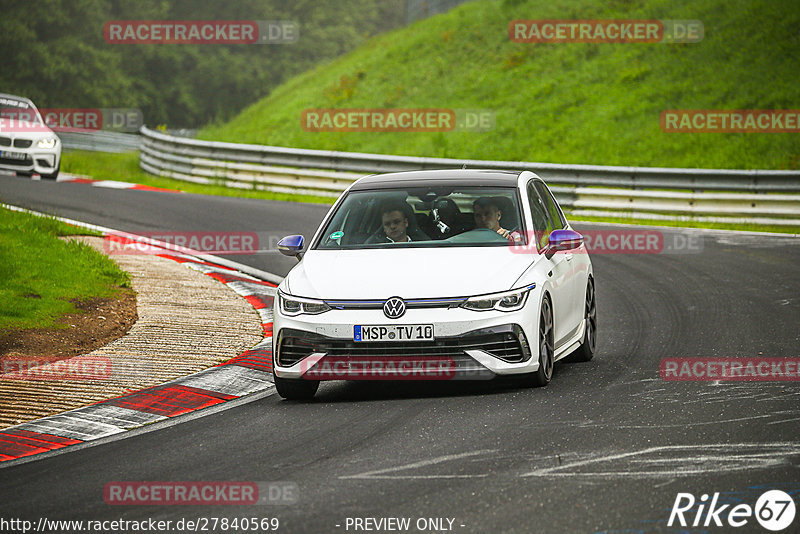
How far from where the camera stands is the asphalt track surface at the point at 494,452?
216 inches

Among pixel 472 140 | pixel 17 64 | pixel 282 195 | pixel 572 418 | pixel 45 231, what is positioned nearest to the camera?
pixel 572 418

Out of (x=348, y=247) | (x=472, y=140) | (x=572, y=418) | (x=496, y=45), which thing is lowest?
(x=572, y=418)

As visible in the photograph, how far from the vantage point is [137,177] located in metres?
29.1

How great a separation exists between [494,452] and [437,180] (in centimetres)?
333

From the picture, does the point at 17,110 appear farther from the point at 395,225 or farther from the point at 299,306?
the point at 299,306

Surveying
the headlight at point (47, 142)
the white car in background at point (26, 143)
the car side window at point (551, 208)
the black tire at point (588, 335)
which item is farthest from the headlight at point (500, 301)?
the headlight at point (47, 142)

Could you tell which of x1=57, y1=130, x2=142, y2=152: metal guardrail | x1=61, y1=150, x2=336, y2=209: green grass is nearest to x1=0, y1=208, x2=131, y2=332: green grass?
x1=61, y1=150, x2=336, y2=209: green grass

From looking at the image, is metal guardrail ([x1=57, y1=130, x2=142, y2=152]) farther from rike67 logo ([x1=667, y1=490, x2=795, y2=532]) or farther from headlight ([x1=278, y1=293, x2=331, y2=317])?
rike67 logo ([x1=667, y1=490, x2=795, y2=532])

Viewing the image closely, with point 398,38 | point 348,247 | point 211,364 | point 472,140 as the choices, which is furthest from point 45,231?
point 398,38

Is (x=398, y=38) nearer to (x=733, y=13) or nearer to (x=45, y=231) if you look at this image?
(x=733, y=13)

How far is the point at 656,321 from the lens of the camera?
1155 cm

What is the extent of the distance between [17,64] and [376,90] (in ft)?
89.5

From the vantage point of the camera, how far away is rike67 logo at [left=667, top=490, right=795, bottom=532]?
→ 16.9 ft

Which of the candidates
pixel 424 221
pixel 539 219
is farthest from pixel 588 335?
pixel 424 221
